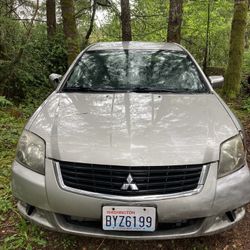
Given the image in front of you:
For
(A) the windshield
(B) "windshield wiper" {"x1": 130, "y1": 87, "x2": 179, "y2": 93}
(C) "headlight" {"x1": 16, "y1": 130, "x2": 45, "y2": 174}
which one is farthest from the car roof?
(C) "headlight" {"x1": 16, "y1": 130, "x2": 45, "y2": 174}

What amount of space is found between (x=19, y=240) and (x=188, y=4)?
1268cm

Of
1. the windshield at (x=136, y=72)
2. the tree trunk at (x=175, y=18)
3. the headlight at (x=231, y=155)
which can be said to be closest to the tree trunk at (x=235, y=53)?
the tree trunk at (x=175, y=18)

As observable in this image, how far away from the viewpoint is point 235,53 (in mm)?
7746

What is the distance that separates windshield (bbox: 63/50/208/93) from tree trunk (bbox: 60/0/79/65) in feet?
11.6

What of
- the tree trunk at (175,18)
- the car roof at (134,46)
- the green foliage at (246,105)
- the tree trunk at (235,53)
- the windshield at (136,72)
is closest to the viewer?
the windshield at (136,72)

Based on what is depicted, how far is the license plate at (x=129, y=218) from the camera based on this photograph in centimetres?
229

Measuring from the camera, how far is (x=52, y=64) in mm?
8891

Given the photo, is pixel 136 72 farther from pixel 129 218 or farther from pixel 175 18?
pixel 175 18

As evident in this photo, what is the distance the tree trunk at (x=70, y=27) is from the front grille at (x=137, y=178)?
5634 mm

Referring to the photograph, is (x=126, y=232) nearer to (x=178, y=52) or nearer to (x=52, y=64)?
(x=178, y=52)

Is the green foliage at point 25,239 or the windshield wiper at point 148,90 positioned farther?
the windshield wiper at point 148,90

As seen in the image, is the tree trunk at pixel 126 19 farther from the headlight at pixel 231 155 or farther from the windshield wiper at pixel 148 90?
the headlight at pixel 231 155

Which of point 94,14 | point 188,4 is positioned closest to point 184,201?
point 94,14

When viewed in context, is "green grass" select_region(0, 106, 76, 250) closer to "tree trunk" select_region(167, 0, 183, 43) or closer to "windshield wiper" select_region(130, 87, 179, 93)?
"windshield wiper" select_region(130, 87, 179, 93)
